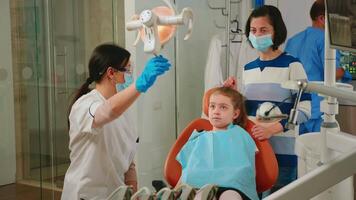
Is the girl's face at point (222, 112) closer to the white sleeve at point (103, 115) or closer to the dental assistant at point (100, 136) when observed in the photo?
the dental assistant at point (100, 136)

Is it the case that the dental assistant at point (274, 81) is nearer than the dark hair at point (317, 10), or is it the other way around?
the dental assistant at point (274, 81)

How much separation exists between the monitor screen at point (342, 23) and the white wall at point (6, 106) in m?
3.38

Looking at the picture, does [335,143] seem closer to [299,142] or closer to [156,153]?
[299,142]

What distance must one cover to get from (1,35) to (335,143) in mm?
3322

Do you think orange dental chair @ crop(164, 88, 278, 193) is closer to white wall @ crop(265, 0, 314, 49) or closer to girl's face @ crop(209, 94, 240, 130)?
girl's face @ crop(209, 94, 240, 130)

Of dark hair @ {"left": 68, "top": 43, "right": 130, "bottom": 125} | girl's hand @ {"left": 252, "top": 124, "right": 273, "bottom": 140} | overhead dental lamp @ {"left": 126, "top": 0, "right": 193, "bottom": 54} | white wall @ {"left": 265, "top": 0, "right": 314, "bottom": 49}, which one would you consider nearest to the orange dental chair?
girl's hand @ {"left": 252, "top": 124, "right": 273, "bottom": 140}

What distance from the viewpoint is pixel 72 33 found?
13.5 feet

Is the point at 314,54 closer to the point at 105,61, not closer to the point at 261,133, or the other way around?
the point at 261,133

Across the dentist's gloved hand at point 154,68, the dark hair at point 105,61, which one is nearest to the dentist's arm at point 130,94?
the dentist's gloved hand at point 154,68

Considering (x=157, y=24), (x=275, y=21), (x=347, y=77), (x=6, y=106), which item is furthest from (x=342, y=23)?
(x=6, y=106)

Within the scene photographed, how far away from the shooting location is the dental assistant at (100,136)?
6.64 ft

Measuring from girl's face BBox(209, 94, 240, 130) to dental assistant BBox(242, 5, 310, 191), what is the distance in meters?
0.11

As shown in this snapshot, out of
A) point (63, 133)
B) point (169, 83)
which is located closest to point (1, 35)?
point (63, 133)

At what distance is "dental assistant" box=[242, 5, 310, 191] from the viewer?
2156mm
